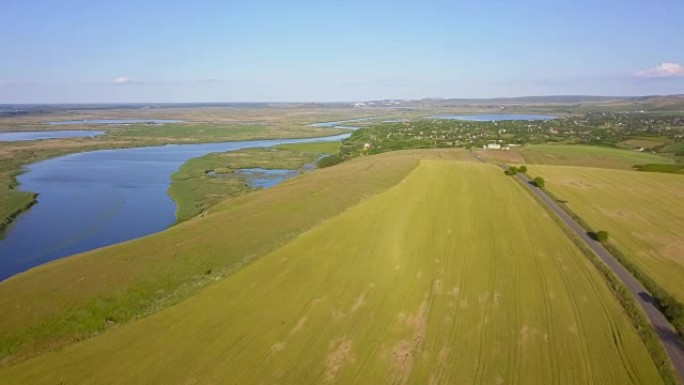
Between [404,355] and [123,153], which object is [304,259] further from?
[123,153]

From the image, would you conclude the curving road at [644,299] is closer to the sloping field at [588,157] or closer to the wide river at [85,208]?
the wide river at [85,208]

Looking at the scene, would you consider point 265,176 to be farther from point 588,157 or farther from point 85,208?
point 588,157

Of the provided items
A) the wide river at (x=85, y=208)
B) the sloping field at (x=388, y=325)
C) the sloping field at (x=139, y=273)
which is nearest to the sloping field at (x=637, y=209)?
the sloping field at (x=388, y=325)

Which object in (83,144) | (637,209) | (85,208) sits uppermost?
(637,209)

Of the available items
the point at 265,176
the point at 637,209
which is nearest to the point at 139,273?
the point at 637,209

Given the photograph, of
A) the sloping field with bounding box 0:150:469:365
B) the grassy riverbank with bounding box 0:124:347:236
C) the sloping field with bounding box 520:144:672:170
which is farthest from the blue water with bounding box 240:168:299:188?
the sloping field with bounding box 520:144:672:170
